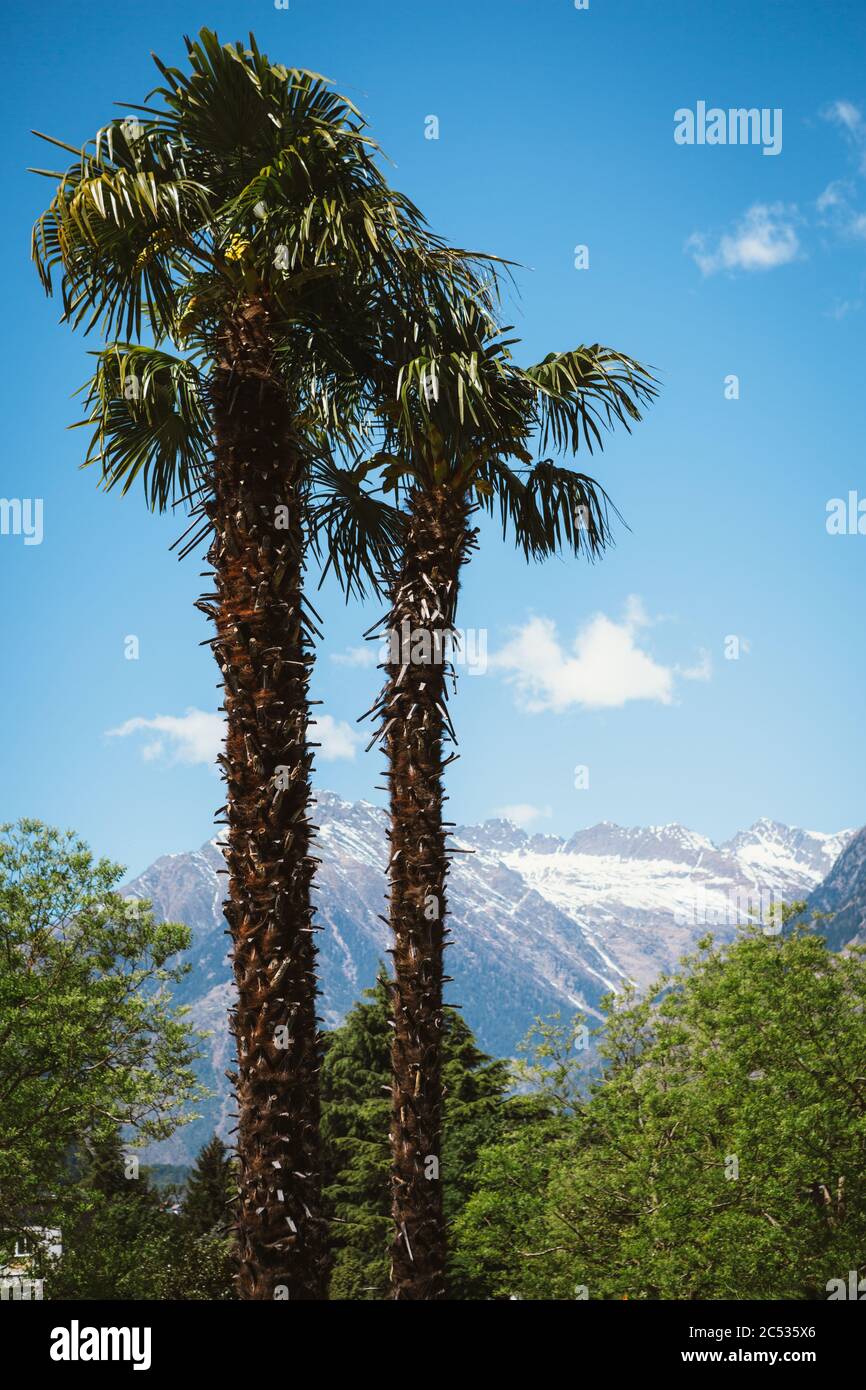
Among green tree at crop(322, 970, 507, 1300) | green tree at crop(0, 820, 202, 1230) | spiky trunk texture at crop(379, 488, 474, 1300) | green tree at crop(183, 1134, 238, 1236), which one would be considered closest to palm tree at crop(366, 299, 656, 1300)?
spiky trunk texture at crop(379, 488, 474, 1300)

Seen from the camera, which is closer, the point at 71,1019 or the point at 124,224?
the point at 124,224

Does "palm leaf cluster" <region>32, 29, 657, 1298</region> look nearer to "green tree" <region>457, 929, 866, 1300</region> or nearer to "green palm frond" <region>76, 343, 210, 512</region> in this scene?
"green palm frond" <region>76, 343, 210, 512</region>

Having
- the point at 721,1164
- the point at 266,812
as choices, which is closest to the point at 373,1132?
the point at 721,1164

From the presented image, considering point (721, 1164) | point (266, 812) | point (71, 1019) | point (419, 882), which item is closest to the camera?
point (266, 812)

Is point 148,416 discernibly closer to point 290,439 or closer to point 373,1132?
point 290,439

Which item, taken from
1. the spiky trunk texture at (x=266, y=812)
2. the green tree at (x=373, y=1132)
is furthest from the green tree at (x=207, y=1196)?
the spiky trunk texture at (x=266, y=812)

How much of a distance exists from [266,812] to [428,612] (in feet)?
10.4

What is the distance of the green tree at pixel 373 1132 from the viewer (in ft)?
100

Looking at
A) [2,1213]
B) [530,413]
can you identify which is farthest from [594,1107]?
[530,413]

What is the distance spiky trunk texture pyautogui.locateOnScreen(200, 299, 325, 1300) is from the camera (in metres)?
7.37

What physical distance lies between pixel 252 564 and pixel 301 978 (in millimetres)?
2742

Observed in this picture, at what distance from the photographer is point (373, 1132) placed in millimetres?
33906

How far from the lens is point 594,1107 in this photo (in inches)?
835
